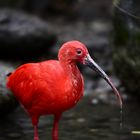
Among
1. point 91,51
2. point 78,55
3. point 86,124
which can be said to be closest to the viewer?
point 78,55

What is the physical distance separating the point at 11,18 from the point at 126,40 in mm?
3946

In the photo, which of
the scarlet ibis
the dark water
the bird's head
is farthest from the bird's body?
the dark water

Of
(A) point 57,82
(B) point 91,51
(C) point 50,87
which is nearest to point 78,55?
(A) point 57,82

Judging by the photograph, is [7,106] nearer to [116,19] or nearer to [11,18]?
[116,19]

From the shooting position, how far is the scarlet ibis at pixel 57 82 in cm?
737

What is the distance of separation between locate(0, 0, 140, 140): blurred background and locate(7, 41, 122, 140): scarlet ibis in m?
1.03

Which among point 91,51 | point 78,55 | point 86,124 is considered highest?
point 78,55

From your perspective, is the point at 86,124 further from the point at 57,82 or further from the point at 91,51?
the point at 91,51

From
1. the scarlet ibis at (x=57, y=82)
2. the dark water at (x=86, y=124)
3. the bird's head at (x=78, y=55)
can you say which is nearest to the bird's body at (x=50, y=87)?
Answer: the scarlet ibis at (x=57, y=82)

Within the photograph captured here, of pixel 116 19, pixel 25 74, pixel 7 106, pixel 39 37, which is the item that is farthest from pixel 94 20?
pixel 25 74

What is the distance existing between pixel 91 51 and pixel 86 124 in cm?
508

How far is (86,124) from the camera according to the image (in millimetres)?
9500

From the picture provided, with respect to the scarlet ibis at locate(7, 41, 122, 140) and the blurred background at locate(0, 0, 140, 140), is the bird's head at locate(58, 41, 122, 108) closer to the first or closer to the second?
the scarlet ibis at locate(7, 41, 122, 140)

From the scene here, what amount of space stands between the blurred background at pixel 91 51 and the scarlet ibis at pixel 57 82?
1032 millimetres
